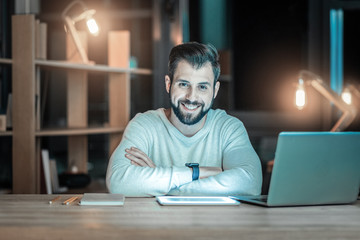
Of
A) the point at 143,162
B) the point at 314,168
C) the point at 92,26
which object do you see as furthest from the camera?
the point at 92,26

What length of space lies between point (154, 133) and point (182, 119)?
15 centimetres

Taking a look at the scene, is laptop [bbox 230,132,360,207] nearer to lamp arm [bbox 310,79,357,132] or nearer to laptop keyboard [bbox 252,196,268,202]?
laptop keyboard [bbox 252,196,268,202]

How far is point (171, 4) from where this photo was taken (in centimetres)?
409

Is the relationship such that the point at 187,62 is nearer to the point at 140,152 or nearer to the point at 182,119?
the point at 182,119

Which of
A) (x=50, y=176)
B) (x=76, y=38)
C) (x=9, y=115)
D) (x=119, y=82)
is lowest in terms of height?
(x=50, y=176)

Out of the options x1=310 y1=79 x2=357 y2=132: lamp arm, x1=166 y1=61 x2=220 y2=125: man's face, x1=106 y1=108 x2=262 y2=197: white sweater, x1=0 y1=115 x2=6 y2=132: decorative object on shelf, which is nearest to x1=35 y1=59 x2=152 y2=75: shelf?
x1=0 y1=115 x2=6 y2=132: decorative object on shelf

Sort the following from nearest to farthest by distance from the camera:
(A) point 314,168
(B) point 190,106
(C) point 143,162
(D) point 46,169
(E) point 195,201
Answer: (A) point 314,168 < (E) point 195,201 < (C) point 143,162 < (B) point 190,106 < (D) point 46,169

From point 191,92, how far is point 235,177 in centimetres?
51

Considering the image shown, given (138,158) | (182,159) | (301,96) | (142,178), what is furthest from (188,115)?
(301,96)

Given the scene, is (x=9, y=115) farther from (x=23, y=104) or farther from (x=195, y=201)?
(x=195, y=201)

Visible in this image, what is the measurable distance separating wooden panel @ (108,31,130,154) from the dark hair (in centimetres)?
159

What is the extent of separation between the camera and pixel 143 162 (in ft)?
6.52

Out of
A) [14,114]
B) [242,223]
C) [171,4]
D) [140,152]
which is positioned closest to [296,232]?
[242,223]

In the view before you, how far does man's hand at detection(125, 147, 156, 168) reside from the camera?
1.98 meters
